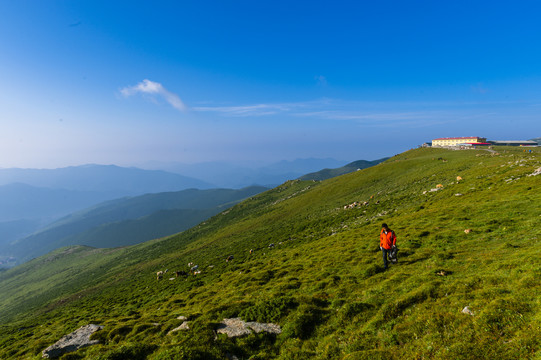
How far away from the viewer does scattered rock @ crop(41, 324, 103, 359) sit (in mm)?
14586

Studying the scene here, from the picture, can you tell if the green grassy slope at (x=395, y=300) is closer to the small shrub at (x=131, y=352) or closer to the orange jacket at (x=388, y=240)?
the small shrub at (x=131, y=352)

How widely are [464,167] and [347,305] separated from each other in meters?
56.2

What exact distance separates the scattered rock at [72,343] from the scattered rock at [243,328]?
9.59m

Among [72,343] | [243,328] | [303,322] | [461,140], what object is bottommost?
[72,343]

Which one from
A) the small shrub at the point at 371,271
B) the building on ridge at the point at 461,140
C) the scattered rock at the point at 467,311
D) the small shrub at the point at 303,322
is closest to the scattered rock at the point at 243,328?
the small shrub at the point at 303,322

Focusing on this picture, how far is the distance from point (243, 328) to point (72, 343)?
12.2 meters

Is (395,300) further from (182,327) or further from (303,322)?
(182,327)

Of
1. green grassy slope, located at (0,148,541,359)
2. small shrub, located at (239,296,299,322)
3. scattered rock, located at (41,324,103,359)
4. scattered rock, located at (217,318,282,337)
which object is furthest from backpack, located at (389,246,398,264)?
scattered rock, located at (41,324,103,359)

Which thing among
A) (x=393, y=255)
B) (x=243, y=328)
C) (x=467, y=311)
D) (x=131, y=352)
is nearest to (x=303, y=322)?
(x=243, y=328)

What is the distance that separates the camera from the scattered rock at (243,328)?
13.3m

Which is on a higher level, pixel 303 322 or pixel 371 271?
pixel 303 322

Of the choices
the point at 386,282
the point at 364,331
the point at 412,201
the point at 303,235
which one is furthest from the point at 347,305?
the point at 412,201

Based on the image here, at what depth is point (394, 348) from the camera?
Result: 9.58m

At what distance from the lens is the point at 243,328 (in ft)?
45.1
